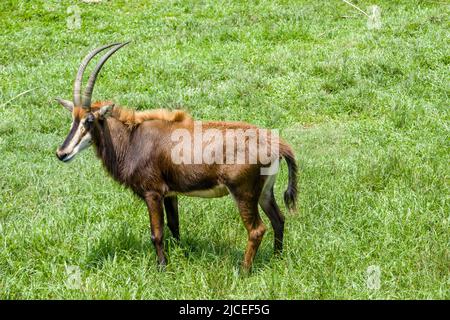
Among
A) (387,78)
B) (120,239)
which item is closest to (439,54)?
(387,78)

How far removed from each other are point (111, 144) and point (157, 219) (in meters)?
0.87

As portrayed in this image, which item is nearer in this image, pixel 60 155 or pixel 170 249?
pixel 60 155

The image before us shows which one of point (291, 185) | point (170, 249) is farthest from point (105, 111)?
point (291, 185)

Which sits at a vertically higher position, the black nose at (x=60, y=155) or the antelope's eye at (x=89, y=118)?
the antelope's eye at (x=89, y=118)

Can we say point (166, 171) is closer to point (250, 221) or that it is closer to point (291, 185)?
point (250, 221)

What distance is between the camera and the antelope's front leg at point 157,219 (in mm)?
5809

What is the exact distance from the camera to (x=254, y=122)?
1030 centimetres

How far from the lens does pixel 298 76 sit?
11.9 m

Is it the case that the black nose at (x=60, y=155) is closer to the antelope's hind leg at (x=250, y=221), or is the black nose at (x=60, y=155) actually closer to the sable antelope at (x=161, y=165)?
the sable antelope at (x=161, y=165)

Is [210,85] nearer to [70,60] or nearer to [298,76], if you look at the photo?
[298,76]

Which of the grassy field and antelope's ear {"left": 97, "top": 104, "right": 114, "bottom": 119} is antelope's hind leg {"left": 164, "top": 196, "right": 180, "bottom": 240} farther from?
antelope's ear {"left": 97, "top": 104, "right": 114, "bottom": 119}

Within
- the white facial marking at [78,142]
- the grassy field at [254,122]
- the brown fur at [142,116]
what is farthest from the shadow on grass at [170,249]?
the brown fur at [142,116]

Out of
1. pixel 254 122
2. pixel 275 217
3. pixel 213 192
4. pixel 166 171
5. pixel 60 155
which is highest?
pixel 60 155

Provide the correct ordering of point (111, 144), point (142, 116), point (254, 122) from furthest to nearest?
point (254, 122), point (142, 116), point (111, 144)
